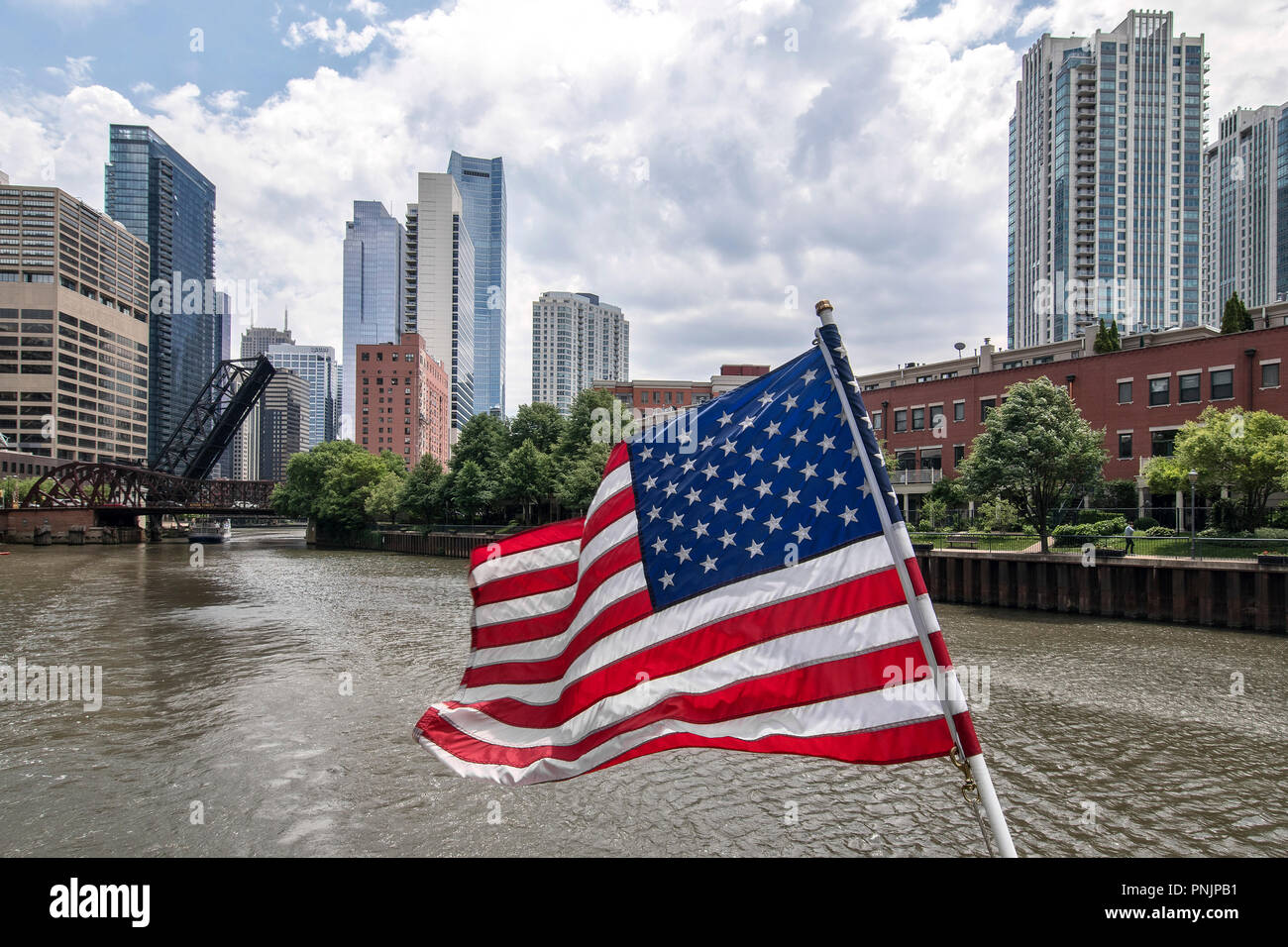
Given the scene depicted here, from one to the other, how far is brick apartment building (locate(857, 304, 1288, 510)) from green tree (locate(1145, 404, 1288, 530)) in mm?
7832

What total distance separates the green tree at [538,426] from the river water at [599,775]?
2143 inches

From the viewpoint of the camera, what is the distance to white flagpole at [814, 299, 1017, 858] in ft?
10.3

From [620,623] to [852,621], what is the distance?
1.53 m

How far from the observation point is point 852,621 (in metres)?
4.03

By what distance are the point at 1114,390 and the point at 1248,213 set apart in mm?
190572

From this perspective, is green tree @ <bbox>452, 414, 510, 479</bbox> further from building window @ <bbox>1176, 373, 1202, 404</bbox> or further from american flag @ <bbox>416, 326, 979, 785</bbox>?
american flag @ <bbox>416, 326, 979, 785</bbox>

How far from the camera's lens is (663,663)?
4.50 m

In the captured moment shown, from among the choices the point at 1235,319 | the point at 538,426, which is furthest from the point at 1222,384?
the point at 538,426

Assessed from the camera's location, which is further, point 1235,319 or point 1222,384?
point 1235,319

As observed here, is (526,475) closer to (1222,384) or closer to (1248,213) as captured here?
(1222,384)

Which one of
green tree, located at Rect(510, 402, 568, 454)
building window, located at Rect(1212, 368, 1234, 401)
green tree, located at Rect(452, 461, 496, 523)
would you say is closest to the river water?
building window, located at Rect(1212, 368, 1234, 401)
